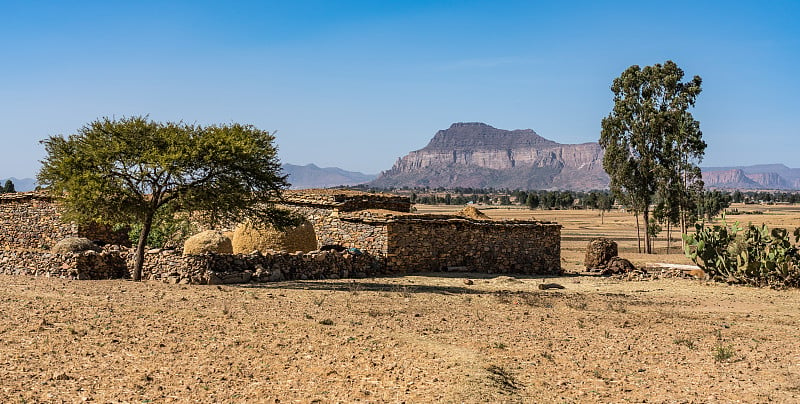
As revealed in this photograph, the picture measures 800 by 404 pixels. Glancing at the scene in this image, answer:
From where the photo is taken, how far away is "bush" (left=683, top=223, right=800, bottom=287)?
80.5ft

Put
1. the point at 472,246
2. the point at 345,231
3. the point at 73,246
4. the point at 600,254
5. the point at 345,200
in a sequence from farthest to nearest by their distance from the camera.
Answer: the point at 600,254 → the point at 345,200 → the point at 472,246 → the point at 345,231 → the point at 73,246

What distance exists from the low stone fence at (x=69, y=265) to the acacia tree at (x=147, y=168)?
1.25 metres

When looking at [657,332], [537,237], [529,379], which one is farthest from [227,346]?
[537,237]

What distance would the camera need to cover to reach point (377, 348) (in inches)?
488

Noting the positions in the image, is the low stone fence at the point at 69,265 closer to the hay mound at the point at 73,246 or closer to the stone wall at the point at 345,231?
the hay mound at the point at 73,246

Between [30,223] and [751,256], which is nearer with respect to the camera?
[751,256]

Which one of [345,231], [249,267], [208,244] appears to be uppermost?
[345,231]

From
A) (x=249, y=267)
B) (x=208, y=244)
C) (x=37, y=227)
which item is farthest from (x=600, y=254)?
(x=37, y=227)

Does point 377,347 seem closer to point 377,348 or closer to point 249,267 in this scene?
point 377,348

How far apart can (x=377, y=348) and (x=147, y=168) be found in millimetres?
10984

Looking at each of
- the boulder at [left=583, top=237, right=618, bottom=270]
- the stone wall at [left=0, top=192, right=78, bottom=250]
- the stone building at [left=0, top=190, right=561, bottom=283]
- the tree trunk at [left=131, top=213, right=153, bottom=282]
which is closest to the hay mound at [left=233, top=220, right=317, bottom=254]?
the stone building at [left=0, top=190, right=561, bottom=283]

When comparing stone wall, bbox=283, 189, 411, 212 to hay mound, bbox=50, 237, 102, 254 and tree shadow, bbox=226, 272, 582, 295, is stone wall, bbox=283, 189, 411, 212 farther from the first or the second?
hay mound, bbox=50, 237, 102, 254

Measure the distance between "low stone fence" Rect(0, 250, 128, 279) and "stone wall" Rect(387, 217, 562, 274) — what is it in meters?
8.98

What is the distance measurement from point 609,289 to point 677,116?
889 inches
